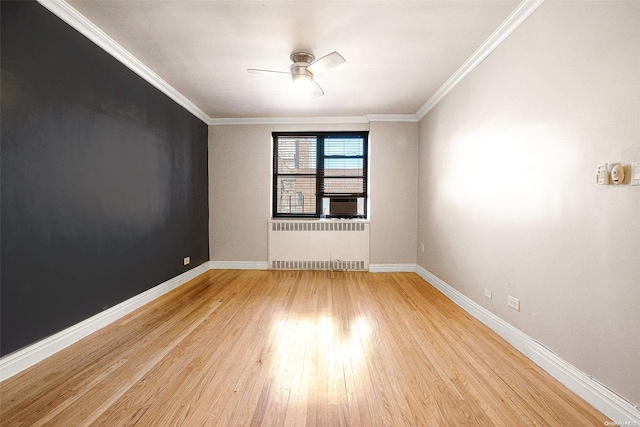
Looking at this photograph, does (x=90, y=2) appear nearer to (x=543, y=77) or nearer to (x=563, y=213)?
(x=543, y=77)

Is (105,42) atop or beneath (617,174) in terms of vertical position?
atop

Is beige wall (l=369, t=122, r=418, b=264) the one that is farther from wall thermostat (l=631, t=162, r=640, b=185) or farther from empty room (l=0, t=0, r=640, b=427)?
wall thermostat (l=631, t=162, r=640, b=185)

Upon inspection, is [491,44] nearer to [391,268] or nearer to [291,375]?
[291,375]

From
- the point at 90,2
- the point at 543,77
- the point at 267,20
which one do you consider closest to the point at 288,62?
the point at 267,20

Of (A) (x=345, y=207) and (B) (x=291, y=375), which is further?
(A) (x=345, y=207)

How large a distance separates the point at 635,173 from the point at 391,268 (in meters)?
3.70

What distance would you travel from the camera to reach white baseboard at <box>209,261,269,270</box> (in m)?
5.09

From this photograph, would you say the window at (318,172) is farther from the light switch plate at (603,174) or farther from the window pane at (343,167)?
the light switch plate at (603,174)

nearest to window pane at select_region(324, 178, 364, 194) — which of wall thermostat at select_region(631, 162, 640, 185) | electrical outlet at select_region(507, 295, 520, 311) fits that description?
electrical outlet at select_region(507, 295, 520, 311)

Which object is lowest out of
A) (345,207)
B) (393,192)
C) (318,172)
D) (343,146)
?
(345,207)

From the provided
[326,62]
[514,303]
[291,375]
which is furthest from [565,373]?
[326,62]

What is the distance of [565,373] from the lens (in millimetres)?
1787

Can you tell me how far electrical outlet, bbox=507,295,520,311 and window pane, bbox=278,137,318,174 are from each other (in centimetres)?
364

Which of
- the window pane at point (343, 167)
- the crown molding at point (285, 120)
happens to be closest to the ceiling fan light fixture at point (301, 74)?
the crown molding at point (285, 120)
